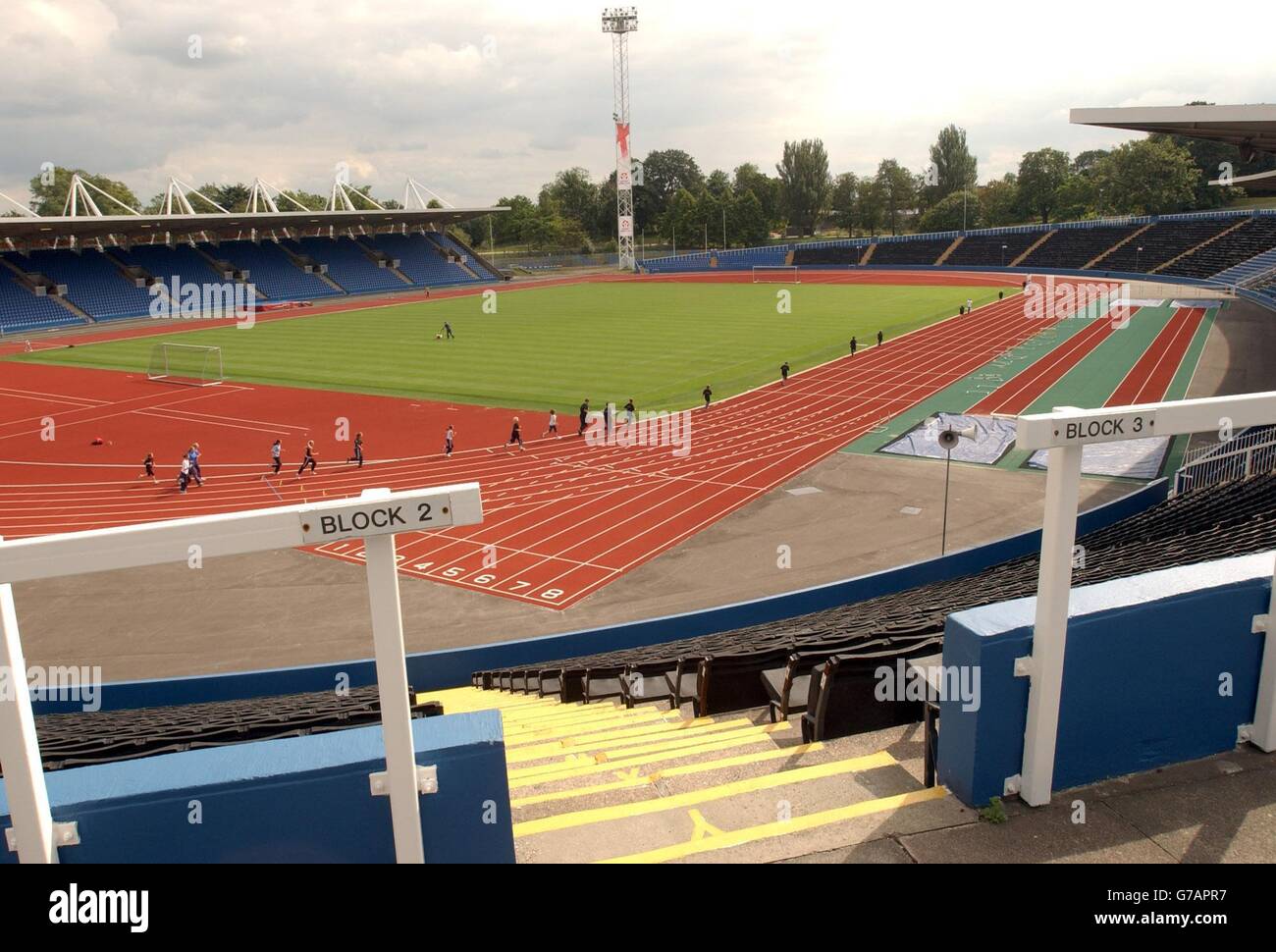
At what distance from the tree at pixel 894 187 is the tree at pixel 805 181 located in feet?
34.6

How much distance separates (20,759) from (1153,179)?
409 feet

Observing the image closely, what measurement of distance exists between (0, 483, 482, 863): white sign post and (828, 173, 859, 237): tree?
482 feet

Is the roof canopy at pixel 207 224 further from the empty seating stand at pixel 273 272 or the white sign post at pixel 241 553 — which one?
the white sign post at pixel 241 553

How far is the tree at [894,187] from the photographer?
140125mm

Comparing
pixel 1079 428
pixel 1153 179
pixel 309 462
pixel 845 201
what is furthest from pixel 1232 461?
pixel 845 201

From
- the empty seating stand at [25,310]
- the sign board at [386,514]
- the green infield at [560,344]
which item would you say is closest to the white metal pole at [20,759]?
the sign board at [386,514]

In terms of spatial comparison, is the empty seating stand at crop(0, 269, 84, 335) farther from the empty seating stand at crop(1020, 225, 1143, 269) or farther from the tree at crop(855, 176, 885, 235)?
the tree at crop(855, 176, 885, 235)

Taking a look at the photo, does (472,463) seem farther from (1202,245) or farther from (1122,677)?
(1202,245)

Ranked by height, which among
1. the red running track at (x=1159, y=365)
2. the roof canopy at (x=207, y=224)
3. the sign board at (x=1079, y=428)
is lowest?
the red running track at (x=1159, y=365)

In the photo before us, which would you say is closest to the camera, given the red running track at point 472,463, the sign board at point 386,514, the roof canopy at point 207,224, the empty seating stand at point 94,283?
the sign board at point 386,514

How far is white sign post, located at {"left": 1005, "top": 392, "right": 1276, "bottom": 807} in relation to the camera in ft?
13.9

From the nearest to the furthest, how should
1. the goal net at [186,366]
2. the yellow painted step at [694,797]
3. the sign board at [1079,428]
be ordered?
the sign board at [1079,428] < the yellow painted step at [694,797] < the goal net at [186,366]

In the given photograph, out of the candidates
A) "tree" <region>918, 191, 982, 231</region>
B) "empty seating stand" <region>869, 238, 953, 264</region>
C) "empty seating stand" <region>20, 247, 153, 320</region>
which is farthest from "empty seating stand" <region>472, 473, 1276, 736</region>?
"tree" <region>918, 191, 982, 231</region>
